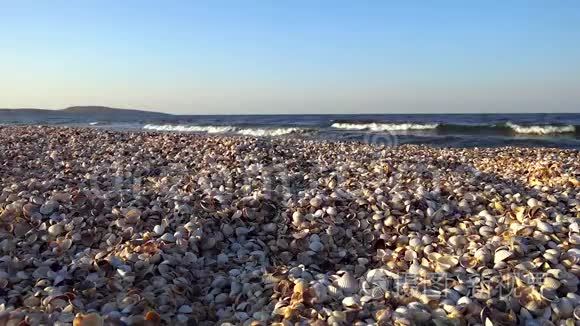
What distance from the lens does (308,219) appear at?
4148mm

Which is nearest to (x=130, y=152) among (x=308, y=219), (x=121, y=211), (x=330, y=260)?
(x=121, y=211)

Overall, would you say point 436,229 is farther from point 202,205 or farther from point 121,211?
point 121,211

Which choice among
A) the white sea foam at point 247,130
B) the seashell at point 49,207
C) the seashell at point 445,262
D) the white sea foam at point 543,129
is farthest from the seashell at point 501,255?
the white sea foam at point 543,129

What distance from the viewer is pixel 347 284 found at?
3012 millimetres

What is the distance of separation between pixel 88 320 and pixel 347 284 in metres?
1.44

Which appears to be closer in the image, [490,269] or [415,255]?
[490,269]

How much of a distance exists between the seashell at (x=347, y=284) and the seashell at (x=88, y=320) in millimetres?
1348

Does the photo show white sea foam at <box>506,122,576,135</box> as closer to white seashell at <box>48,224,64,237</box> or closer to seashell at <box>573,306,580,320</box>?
seashell at <box>573,306,580,320</box>

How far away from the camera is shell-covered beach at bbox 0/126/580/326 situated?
2.72 meters

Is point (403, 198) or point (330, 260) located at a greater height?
point (403, 198)

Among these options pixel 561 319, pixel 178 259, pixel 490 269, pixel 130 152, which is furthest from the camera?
pixel 130 152

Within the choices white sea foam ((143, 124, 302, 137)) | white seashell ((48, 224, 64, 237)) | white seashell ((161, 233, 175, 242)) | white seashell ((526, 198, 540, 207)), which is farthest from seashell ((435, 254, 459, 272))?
white sea foam ((143, 124, 302, 137))

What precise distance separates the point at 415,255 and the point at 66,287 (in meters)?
2.25

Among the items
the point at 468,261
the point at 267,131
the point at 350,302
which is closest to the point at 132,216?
the point at 350,302
